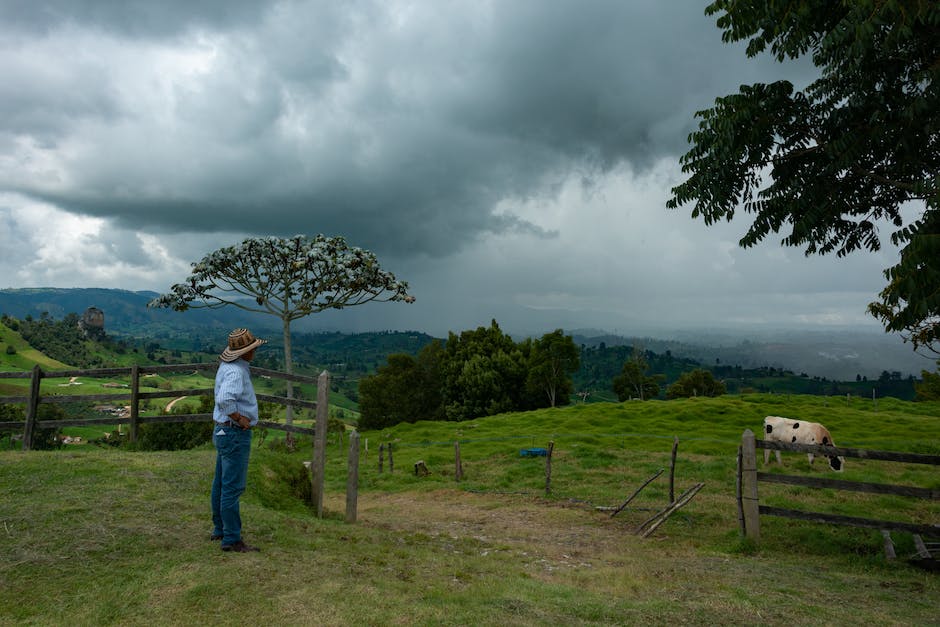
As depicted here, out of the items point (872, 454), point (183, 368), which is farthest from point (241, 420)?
point (872, 454)

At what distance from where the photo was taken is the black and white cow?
75.4ft

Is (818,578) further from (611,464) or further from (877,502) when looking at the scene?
(611,464)

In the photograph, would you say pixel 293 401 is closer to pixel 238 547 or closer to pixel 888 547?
pixel 238 547

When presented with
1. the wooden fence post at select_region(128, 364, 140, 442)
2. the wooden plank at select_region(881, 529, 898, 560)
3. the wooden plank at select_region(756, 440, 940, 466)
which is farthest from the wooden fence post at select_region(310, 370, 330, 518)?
the wooden plank at select_region(881, 529, 898, 560)

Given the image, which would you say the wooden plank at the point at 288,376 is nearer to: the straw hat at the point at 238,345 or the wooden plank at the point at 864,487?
the straw hat at the point at 238,345

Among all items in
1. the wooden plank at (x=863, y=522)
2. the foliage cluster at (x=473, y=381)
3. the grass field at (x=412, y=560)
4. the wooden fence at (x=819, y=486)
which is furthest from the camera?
the foliage cluster at (x=473, y=381)

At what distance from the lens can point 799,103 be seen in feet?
39.4

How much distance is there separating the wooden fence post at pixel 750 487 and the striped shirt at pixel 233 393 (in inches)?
392

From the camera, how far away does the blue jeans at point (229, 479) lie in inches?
286

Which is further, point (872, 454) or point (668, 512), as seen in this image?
point (668, 512)

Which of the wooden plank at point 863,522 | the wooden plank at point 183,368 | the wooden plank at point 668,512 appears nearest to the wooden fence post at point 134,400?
the wooden plank at point 183,368

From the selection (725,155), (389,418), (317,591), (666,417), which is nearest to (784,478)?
(725,155)

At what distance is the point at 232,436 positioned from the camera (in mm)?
7484

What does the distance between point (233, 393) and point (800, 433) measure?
81.9 ft
